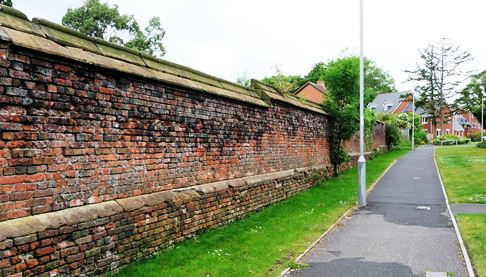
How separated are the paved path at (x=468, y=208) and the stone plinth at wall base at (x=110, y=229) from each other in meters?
6.01

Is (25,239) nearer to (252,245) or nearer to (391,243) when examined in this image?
(252,245)

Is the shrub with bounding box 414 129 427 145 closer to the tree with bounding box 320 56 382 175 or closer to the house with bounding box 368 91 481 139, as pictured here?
the house with bounding box 368 91 481 139

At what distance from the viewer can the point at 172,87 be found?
6.98 meters

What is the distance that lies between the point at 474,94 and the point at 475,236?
6365 centimetres

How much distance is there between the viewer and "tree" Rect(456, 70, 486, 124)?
6347cm

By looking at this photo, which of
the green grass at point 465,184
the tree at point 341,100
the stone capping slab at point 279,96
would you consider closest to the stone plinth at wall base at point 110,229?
the stone capping slab at point 279,96

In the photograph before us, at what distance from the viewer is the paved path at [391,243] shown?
6.31m

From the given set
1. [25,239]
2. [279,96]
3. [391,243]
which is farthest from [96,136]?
[279,96]

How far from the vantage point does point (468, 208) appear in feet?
37.7

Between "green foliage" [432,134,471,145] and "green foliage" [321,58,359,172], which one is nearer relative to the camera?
"green foliage" [321,58,359,172]

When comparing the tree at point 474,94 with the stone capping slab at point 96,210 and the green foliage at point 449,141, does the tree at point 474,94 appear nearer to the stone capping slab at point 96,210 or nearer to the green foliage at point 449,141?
the green foliage at point 449,141

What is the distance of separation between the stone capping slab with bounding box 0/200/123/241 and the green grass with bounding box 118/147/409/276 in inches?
33.3

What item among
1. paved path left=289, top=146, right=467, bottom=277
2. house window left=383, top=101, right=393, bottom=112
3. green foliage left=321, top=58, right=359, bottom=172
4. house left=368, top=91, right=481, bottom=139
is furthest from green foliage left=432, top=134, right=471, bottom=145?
paved path left=289, top=146, right=467, bottom=277

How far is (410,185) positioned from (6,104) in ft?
51.7
